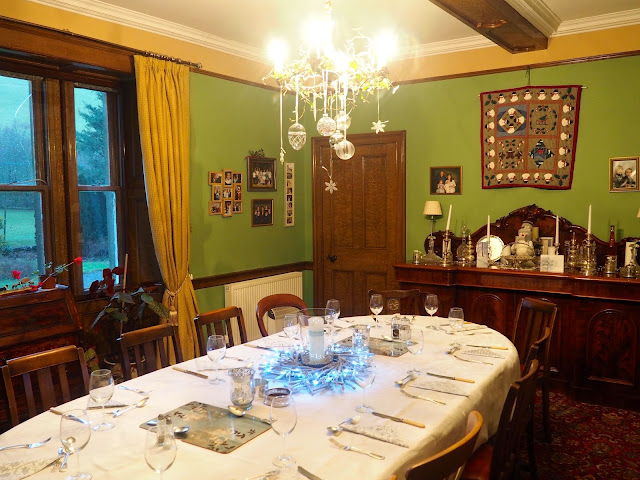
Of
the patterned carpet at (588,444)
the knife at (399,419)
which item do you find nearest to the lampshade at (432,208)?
the patterned carpet at (588,444)

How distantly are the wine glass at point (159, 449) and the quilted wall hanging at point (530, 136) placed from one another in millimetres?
4165

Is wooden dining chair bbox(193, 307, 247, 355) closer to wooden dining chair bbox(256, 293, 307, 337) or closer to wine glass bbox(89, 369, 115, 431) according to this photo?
wooden dining chair bbox(256, 293, 307, 337)

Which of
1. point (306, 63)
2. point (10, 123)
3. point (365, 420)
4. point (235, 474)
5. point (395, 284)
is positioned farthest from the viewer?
point (395, 284)

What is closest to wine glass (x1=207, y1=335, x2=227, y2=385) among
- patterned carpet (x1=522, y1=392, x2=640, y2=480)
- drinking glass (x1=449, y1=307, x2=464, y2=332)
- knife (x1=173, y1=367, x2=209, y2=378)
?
knife (x1=173, y1=367, x2=209, y2=378)

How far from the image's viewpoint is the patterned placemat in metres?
1.87

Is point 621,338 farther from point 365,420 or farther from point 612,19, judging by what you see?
point 365,420

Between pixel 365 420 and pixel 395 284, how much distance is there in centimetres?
360

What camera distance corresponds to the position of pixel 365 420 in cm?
207

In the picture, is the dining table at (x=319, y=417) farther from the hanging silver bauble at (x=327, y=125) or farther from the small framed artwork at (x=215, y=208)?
the small framed artwork at (x=215, y=208)

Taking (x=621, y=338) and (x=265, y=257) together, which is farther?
(x=265, y=257)

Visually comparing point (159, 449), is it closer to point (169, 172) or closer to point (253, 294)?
point (169, 172)

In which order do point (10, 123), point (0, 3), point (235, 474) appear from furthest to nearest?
1. point (10, 123)
2. point (0, 3)
3. point (235, 474)

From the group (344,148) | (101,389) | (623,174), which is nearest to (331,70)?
(344,148)

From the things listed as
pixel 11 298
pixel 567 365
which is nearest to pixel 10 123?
pixel 11 298
